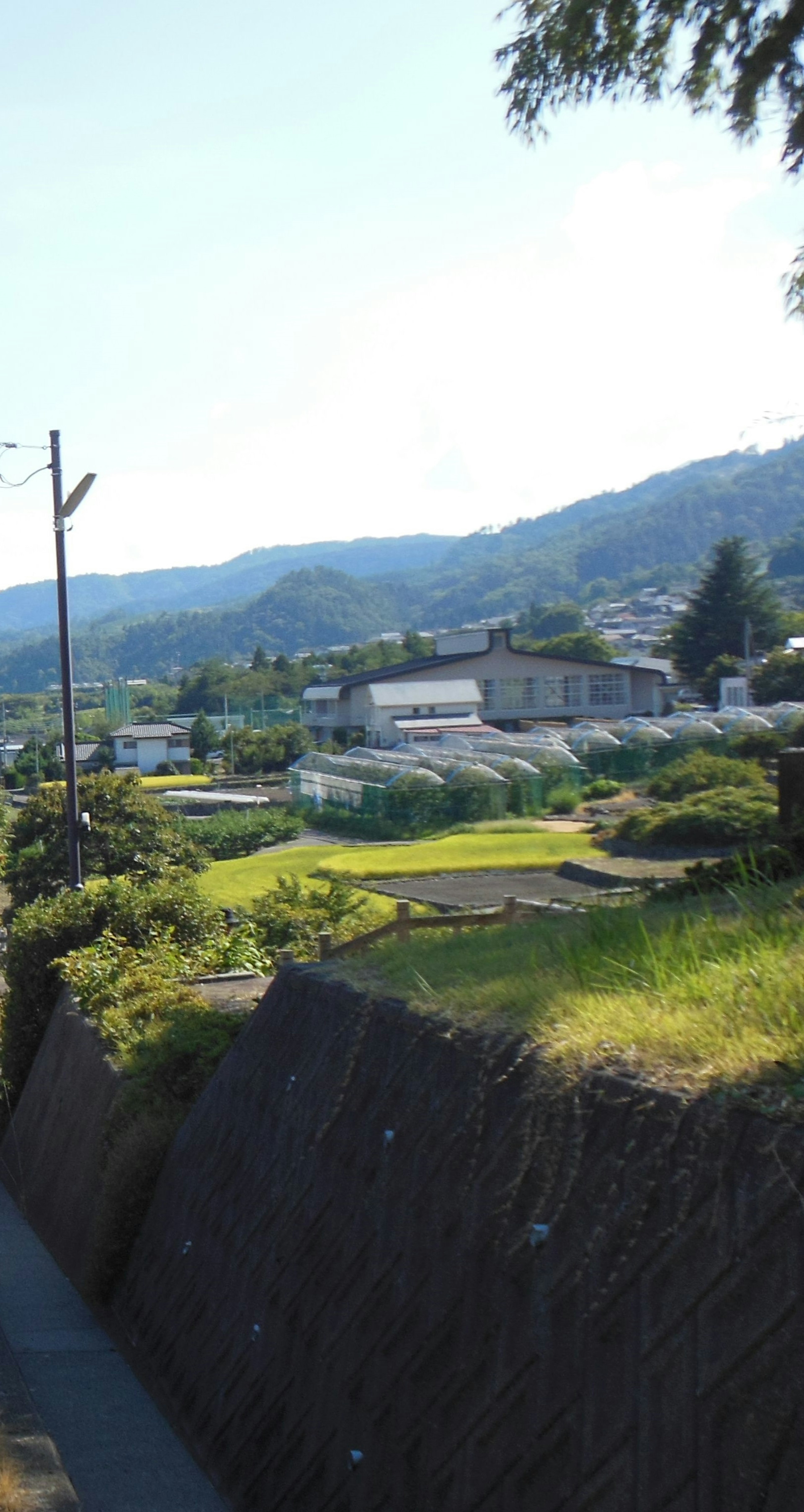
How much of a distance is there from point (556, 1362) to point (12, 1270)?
9.19 metres

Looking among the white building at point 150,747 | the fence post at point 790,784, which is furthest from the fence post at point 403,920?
the white building at point 150,747

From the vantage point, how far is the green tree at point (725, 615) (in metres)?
101

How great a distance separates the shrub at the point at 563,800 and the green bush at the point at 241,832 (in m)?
9.17

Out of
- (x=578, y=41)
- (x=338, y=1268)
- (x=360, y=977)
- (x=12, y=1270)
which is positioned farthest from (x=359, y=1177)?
(x=578, y=41)

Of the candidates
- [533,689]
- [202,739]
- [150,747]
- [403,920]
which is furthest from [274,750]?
[403,920]

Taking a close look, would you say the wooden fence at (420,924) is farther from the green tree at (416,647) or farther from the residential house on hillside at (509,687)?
the green tree at (416,647)

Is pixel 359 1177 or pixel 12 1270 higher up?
pixel 359 1177

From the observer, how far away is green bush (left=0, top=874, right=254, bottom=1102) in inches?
654

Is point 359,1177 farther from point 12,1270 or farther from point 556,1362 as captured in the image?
point 12,1270

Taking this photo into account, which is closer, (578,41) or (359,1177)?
(359,1177)

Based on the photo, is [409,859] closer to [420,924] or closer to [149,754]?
[420,924]

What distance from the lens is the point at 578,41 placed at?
11875 millimetres

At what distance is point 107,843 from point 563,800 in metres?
28.4

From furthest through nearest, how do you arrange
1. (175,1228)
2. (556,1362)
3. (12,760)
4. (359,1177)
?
(12,760) < (175,1228) < (359,1177) < (556,1362)
